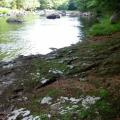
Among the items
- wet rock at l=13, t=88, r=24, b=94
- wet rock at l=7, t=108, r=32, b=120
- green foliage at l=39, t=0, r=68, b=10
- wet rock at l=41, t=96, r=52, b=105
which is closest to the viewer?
wet rock at l=7, t=108, r=32, b=120

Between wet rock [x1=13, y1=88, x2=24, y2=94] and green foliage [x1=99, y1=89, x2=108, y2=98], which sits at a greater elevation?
green foliage [x1=99, y1=89, x2=108, y2=98]

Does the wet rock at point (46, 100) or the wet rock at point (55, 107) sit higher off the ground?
the wet rock at point (55, 107)

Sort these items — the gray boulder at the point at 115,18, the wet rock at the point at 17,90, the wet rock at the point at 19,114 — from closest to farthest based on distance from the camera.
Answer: the wet rock at the point at 19,114 → the wet rock at the point at 17,90 → the gray boulder at the point at 115,18

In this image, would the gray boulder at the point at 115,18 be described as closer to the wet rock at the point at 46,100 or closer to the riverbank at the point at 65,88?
the riverbank at the point at 65,88

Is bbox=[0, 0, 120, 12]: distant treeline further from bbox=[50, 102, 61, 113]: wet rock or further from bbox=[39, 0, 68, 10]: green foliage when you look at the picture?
bbox=[50, 102, 61, 113]: wet rock

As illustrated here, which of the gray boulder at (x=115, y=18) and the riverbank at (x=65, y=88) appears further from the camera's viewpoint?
the gray boulder at (x=115, y=18)

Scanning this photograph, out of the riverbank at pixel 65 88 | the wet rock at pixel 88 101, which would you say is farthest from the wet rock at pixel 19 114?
the wet rock at pixel 88 101

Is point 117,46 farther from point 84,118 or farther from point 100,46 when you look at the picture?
point 84,118

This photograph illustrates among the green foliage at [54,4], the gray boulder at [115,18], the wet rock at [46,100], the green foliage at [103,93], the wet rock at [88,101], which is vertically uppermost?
the gray boulder at [115,18]

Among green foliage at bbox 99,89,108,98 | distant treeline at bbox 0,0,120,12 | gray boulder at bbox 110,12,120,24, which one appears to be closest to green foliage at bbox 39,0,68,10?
distant treeline at bbox 0,0,120,12

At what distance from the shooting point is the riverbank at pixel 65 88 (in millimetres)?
12461

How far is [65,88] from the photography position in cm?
1514

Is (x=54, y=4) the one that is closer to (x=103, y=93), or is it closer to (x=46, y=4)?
(x=46, y=4)

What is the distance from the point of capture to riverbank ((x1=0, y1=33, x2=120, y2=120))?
1246cm
